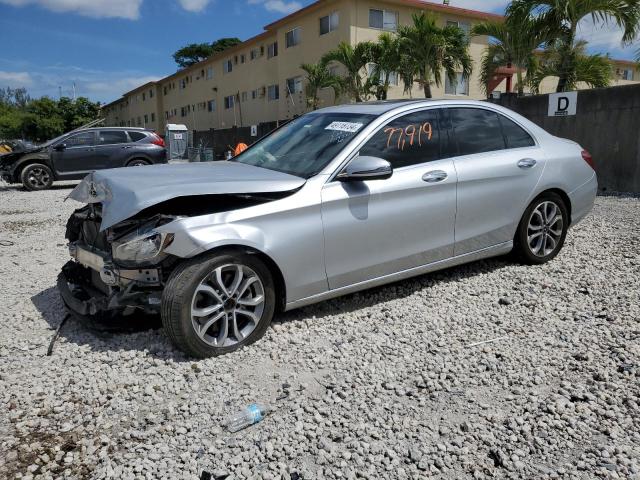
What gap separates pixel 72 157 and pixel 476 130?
12368mm

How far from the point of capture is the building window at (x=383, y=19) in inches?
977

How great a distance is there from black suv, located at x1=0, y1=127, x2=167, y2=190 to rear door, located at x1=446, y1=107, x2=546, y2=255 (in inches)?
462

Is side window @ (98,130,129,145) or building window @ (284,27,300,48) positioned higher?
building window @ (284,27,300,48)

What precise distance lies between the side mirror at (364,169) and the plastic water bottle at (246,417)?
1.70 meters

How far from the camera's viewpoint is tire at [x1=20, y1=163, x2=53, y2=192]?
13.7 metres

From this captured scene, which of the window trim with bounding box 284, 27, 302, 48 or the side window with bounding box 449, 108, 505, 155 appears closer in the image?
the side window with bounding box 449, 108, 505, 155

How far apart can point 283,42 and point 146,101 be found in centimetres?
3194

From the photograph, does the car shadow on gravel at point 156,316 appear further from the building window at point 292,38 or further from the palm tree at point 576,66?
the building window at point 292,38

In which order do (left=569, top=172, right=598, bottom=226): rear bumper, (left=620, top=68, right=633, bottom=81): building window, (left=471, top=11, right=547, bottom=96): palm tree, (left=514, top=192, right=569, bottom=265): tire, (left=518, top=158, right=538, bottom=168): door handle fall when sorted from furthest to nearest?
(left=620, top=68, right=633, bottom=81): building window < (left=471, top=11, right=547, bottom=96): palm tree < (left=569, top=172, right=598, bottom=226): rear bumper < (left=514, top=192, right=569, bottom=265): tire < (left=518, top=158, right=538, bottom=168): door handle

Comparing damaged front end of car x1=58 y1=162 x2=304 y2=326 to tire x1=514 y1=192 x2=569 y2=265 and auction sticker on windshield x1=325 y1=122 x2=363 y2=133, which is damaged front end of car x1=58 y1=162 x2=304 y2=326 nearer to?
auction sticker on windshield x1=325 y1=122 x2=363 y2=133

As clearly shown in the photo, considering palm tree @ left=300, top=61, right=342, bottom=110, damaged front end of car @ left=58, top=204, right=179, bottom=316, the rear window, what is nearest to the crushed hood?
damaged front end of car @ left=58, top=204, right=179, bottom=316

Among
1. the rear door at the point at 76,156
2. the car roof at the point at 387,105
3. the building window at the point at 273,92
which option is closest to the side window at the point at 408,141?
the car roof at the point at 387,105

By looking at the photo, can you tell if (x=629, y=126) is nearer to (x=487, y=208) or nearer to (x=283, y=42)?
(x=487, y=208)

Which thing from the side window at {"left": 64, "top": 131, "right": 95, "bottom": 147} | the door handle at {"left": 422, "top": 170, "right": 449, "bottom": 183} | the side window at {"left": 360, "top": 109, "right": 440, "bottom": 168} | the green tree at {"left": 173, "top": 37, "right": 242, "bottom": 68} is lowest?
the door handle at {"left": 422, "top": 170, "right": 449, "bottom": 183}
